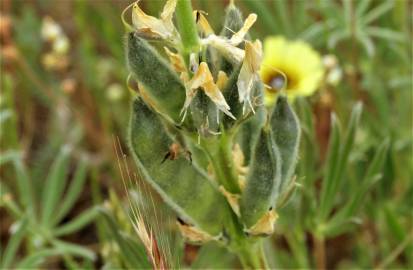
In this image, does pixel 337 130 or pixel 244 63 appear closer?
pixel 244 63

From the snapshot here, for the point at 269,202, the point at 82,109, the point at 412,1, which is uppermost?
the point at 269,202

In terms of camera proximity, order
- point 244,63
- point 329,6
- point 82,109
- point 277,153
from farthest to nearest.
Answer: point 82,109, point 329,6, point 277,153, point 244,63

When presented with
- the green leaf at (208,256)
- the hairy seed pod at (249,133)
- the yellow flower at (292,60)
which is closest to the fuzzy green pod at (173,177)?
the hairy seed pod at (249,133)

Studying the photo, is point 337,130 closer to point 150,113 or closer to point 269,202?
point 269,202

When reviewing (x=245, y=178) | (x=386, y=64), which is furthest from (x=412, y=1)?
(x=245, y=178)

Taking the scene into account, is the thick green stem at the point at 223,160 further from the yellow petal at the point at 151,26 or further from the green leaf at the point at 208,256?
the green leaf at the point at 208,256

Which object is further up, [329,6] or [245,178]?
[245,178]

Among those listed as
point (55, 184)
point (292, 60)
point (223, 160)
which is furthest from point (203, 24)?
point (292, 60)
